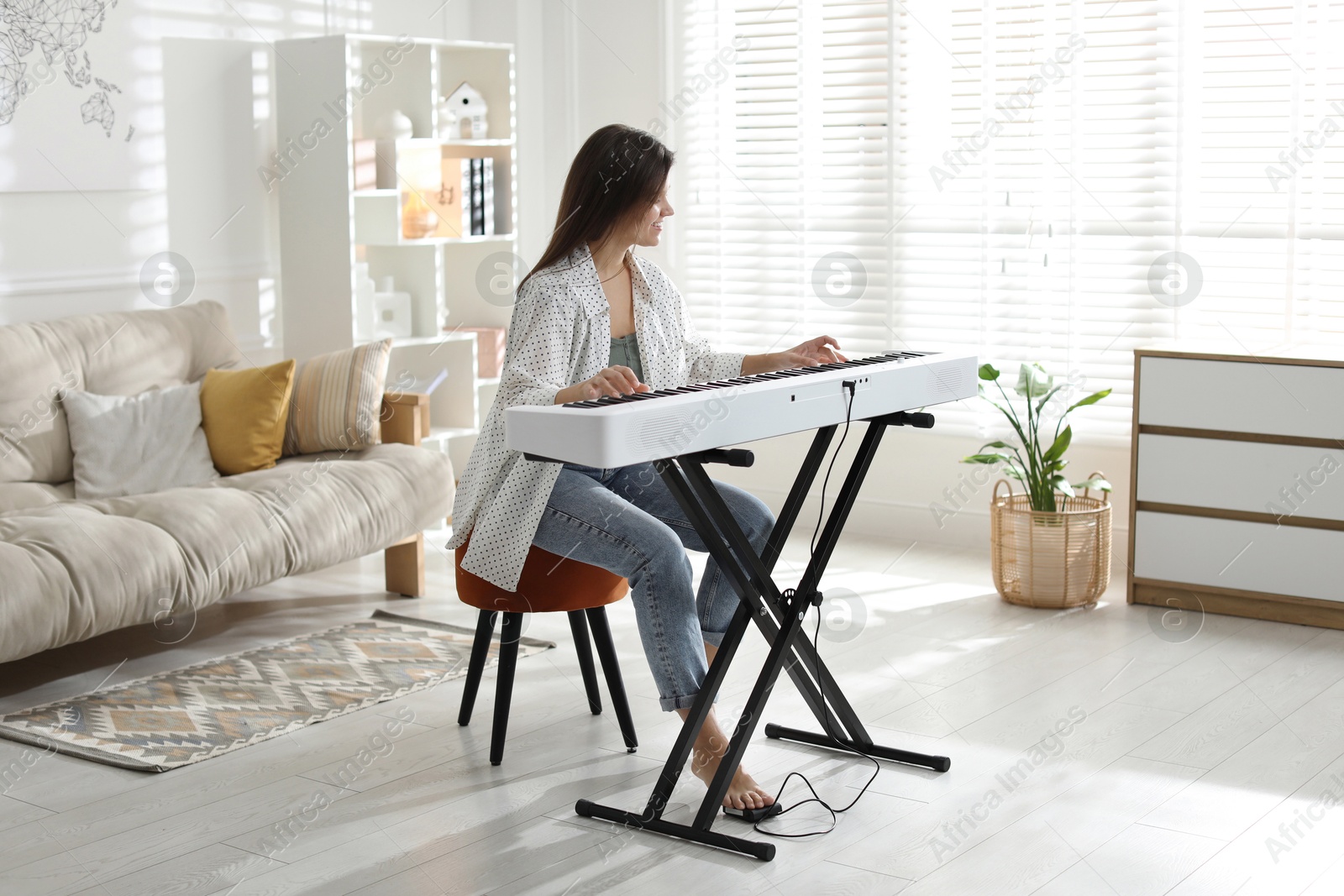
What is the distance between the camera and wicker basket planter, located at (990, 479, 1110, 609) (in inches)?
154

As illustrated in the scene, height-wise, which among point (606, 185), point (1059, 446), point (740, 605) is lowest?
point (740, 605)

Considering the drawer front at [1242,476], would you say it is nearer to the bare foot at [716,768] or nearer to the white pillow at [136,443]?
the bare foot at [716,768]

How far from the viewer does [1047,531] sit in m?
3.93

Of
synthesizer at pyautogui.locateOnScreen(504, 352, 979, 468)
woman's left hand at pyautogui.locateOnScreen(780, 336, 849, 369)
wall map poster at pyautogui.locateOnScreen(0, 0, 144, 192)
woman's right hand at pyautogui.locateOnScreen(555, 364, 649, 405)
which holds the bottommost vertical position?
synthesizer at pyautogui.locateOnScreen(504, 352, 979, 468)

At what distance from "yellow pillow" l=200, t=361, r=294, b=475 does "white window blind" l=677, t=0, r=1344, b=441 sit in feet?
6.21

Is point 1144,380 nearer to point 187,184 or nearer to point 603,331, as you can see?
point 603,331

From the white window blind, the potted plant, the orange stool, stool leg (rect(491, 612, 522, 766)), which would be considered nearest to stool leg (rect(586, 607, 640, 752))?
the orange stool

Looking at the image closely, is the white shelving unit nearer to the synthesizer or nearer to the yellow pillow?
the yellow pillow

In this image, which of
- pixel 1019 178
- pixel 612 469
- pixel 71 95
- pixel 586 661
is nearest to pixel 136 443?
pixel 71 95

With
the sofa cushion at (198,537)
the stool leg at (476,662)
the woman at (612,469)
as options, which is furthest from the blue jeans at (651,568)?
the sofa cushion at (198,537)

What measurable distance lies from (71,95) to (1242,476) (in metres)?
3.45

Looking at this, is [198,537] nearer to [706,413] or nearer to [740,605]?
[740,605]

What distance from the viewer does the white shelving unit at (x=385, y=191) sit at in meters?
4.60

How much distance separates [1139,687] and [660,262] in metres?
2.74
